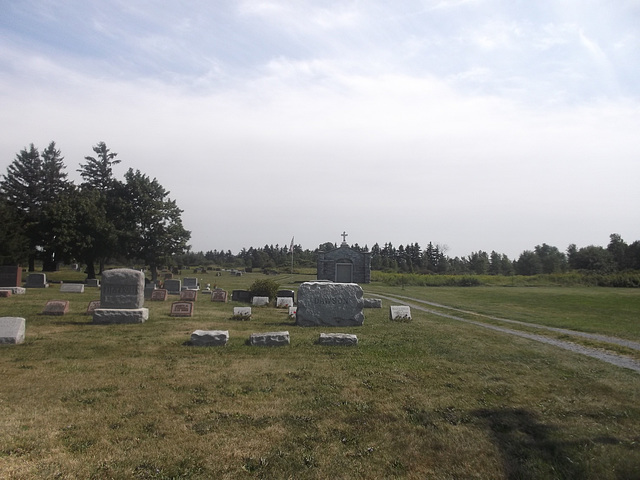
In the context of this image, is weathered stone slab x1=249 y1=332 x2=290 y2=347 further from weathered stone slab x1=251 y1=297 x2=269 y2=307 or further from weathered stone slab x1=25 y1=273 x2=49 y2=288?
weathered stone slab x1=25 y1=273 x2=49 y2=288

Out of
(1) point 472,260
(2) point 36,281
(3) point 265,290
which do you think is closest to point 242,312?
(3) point 265,290

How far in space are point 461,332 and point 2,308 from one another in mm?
17471

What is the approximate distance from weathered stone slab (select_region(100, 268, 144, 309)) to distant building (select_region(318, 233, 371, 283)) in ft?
108

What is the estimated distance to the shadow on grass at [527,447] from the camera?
4.88m

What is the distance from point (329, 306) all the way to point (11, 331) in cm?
910

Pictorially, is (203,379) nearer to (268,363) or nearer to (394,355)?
(268,363)

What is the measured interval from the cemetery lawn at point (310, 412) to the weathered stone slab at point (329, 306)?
12.4 feet

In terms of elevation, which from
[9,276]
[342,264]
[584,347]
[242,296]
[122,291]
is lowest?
[584,347]

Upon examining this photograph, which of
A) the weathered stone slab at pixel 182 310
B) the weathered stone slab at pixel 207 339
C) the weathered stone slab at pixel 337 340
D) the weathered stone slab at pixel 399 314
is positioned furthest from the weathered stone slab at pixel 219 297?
the weathered stone slab at pixel 337 340

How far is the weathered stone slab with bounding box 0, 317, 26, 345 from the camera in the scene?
1081cm

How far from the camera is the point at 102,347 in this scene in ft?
35.5

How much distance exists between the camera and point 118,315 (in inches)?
586

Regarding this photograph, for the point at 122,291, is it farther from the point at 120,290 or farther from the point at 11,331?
the point at 11,331

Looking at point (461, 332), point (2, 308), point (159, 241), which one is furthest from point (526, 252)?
point (2, 308)
